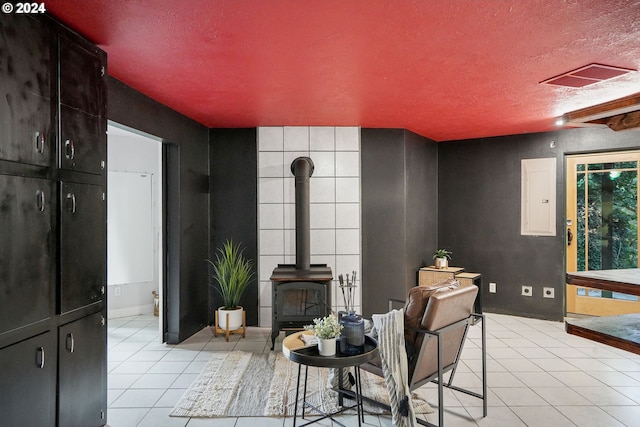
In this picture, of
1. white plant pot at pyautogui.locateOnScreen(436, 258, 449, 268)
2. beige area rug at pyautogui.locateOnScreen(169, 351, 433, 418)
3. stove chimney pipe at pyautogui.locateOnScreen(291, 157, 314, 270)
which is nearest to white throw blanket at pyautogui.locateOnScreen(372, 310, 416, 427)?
beige area rug at pyautogui.locateOnScreen(169, 351, 433, 418)

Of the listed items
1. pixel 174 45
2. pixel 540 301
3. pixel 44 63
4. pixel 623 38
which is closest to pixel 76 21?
pixel 44 63

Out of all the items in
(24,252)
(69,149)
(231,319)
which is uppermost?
(69,149)

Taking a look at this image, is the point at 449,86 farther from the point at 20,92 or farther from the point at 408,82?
the point at 20,92

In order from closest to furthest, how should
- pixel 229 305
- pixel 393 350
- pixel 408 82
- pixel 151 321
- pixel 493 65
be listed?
pixel 393 350 < pixel 493 65 < pixel 408 82 < pixel 229 305 < pixel 151 321

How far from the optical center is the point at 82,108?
7.27 ft

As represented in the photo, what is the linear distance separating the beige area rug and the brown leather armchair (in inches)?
17.2

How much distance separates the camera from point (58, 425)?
201cm

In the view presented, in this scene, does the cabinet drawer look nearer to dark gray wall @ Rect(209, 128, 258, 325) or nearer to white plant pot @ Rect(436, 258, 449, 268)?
dark gray wall @ Rect(209, 128, 258, 325)

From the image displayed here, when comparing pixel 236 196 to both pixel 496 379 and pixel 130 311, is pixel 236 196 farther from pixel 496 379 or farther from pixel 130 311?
pixel 496 379

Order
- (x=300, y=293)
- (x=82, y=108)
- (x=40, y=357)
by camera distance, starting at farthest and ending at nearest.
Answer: (x=300, y=293), (x=82, y=108), (x=40, y=357)

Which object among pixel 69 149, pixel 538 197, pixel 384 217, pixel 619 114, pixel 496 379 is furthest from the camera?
pixel 538 197

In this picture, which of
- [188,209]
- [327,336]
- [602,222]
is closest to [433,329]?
[327,336]

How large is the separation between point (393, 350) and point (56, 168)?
6.63ft

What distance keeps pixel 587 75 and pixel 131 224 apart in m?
5.14
